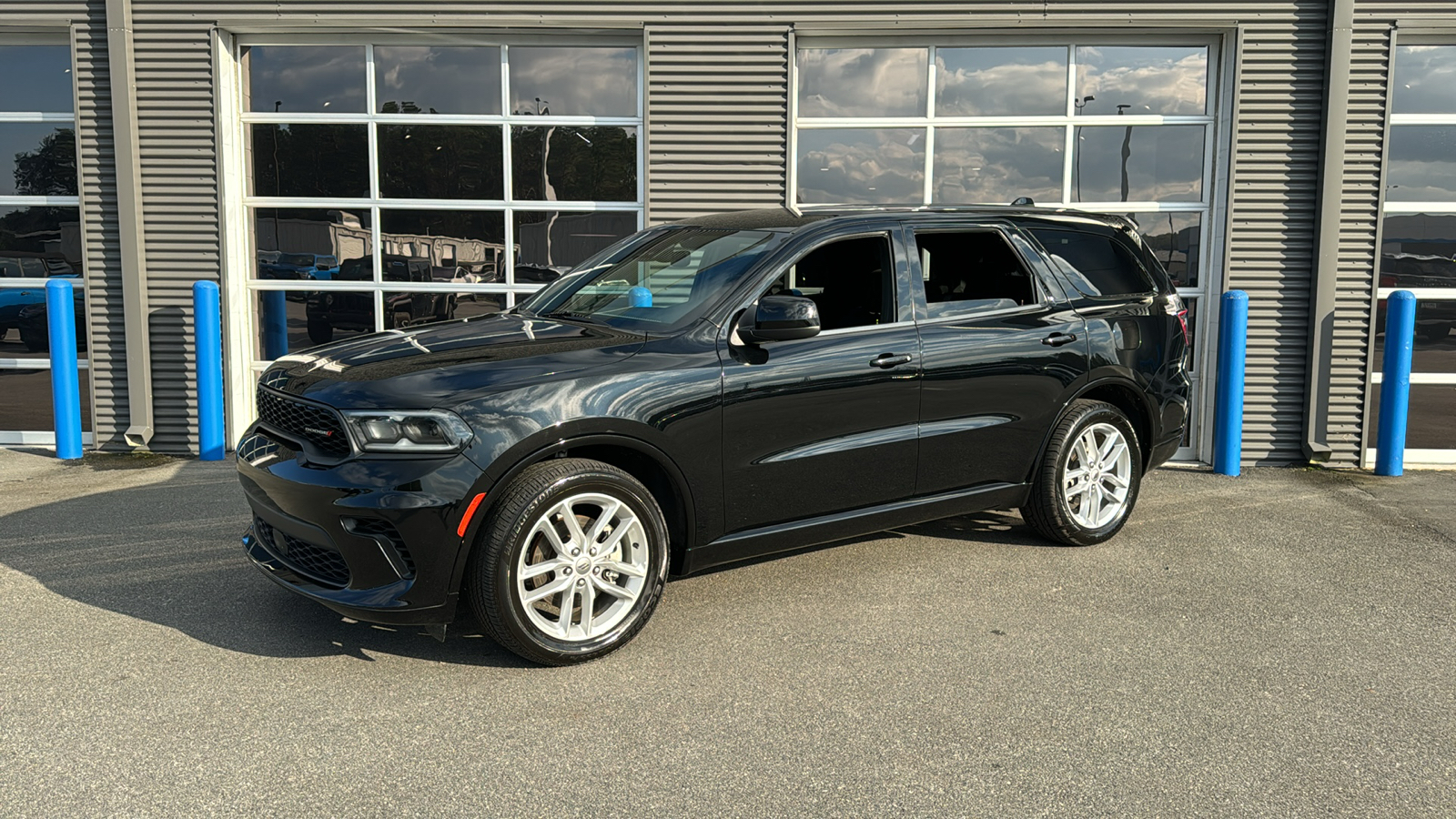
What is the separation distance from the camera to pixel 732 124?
8570 mm

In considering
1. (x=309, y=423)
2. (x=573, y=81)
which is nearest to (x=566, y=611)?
(x=309, y=423)

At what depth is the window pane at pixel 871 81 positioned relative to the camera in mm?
8719

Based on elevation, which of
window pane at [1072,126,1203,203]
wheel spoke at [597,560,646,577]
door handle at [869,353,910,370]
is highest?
window pane at [1072,126,1203,203]

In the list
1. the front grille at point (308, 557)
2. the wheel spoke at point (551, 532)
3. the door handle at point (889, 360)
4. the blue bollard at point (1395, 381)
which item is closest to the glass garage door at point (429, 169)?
the door handle at point (889, 360)

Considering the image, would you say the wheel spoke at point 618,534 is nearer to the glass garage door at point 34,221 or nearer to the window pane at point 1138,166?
the window pane at point 1138,166

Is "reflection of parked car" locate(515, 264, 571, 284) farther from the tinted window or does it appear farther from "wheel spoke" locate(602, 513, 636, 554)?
"wheel spoke" locate(602, 513, 636, 554)

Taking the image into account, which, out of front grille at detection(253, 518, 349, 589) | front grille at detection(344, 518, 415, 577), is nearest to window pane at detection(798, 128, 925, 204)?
front grille at detection(253, 518, 349, 589)

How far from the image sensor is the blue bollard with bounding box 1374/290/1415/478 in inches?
313

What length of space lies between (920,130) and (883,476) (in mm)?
4396

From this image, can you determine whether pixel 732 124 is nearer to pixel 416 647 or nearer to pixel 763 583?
pixel 763 583

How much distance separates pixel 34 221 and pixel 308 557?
6.31 meters

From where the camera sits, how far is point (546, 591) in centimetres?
423

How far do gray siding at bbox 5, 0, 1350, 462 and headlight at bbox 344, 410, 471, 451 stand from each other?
4.83 m

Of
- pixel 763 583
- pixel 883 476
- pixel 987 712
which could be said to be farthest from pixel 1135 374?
pixel 987 712
